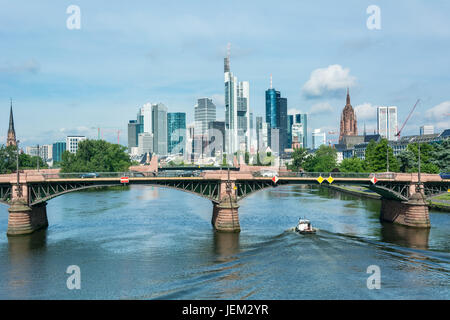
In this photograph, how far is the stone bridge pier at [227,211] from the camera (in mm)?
73500

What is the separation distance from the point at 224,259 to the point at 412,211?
134ft

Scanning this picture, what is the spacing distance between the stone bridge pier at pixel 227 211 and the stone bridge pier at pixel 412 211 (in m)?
31.3

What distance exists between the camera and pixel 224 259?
54.8 meters

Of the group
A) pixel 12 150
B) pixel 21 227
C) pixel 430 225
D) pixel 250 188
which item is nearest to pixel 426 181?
pixel 430 225

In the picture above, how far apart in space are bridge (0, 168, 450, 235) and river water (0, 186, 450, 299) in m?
3.05

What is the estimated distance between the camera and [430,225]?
7719cm

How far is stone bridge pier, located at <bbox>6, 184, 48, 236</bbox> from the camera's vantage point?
70938 mm

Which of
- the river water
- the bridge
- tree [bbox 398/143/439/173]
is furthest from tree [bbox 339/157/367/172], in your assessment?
the bridge

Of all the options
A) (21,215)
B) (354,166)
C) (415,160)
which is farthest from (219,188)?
(354,166)

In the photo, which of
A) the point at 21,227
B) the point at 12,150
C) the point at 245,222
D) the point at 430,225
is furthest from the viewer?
the point at 12,150

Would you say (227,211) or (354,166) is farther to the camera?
(354,166)

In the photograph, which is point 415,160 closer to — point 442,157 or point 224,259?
point 442,157

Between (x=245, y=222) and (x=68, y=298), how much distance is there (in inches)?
1881
